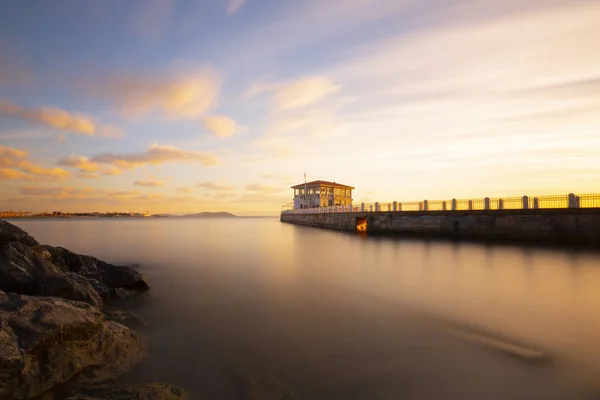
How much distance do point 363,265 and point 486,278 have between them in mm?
5338

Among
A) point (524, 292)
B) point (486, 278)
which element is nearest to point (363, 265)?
point (486, 278)

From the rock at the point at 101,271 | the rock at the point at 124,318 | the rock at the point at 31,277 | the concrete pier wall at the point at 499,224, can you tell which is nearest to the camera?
the rock at the point at 31,277

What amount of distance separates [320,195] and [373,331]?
2692 inches

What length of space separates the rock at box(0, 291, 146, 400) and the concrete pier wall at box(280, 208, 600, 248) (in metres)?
25.2

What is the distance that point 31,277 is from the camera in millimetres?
6441

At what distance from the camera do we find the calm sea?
4.49 meters

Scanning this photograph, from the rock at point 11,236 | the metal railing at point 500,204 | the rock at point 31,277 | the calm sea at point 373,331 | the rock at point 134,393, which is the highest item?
the metal railing at point 500,204

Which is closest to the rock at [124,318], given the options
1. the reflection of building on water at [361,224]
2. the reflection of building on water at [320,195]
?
the reflection of building on water at [361,224]

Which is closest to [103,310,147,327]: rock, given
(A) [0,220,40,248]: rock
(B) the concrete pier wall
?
(A) [0,220,40,248]: rock

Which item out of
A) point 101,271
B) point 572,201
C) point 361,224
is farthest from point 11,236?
point 361,224

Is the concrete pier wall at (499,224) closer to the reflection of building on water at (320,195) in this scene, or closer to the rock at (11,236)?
the rock at (11,236)

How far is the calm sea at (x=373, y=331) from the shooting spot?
4.49 m

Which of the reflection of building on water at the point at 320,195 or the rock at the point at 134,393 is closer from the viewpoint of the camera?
the rock at the point at 134,393

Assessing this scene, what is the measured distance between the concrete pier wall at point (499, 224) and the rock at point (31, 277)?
25.4 m
